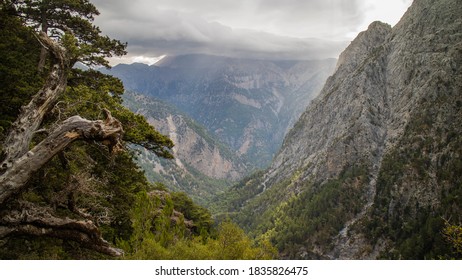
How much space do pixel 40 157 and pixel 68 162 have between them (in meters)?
2.61

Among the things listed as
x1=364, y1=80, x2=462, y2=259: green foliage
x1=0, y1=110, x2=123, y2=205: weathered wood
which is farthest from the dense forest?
x1=364, y1=80, x2=462, y2=259: green foliage

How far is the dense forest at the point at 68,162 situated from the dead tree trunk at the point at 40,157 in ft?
0.10

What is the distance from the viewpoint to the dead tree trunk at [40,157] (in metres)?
11.1

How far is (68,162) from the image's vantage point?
45.7 ft

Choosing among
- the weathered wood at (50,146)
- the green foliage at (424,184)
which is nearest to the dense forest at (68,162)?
the weathered wood at (50,146)

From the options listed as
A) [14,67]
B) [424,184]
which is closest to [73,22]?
[14,67]

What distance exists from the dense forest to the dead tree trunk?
0.03 metres

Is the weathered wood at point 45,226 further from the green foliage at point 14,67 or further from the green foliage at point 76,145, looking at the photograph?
the green foliage at point 14,67

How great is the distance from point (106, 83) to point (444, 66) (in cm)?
20546

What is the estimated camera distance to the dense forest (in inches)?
462

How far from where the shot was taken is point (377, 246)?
6845 inches

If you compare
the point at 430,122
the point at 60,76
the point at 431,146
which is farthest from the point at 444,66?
the point at 60,76

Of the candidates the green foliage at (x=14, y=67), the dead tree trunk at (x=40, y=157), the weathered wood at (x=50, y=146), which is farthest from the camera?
the green foliage at (x=14, y=67)

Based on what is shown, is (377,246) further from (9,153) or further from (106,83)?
(9,153)
